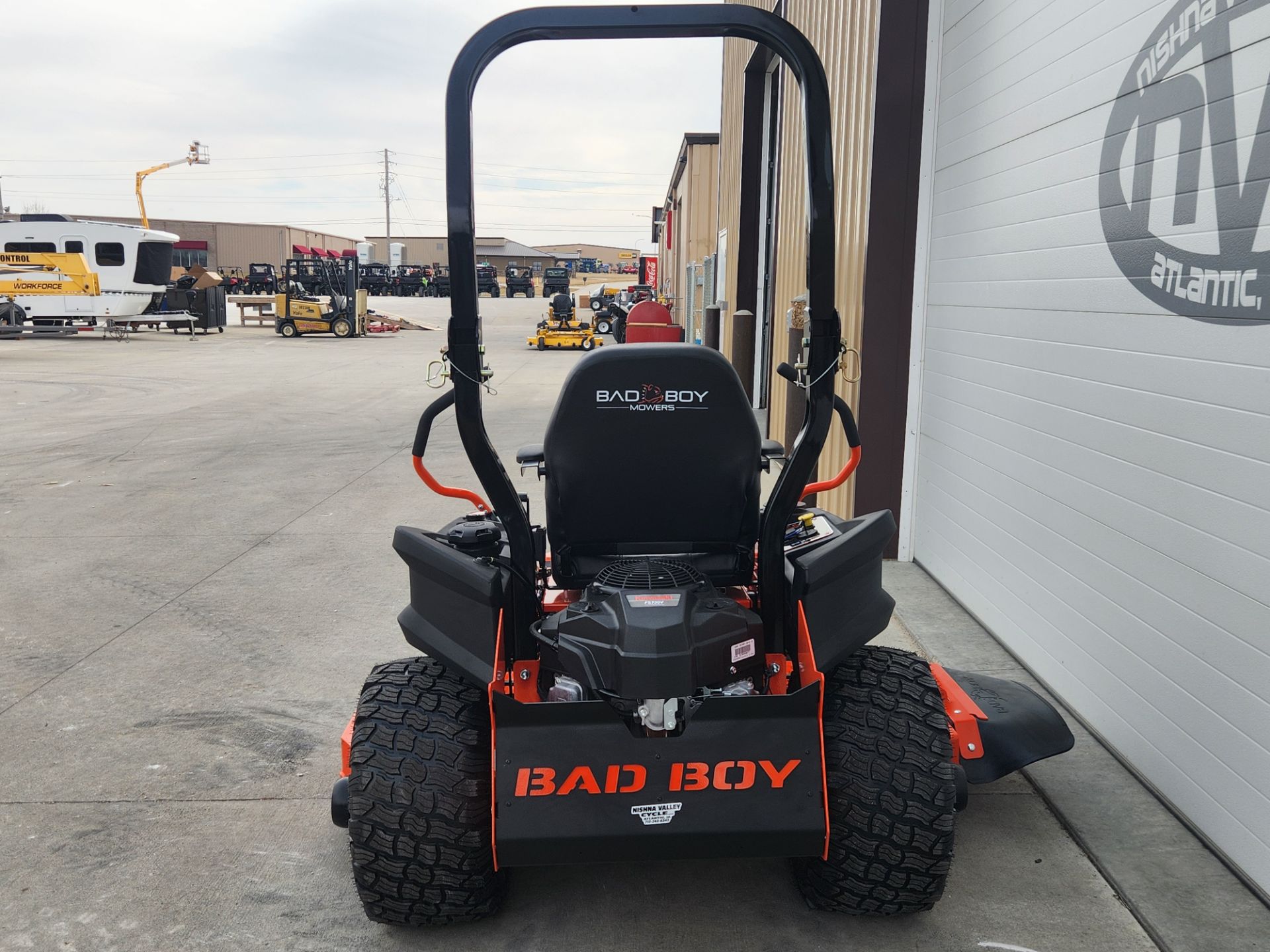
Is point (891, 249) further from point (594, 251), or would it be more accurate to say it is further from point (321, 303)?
point (594, 251)

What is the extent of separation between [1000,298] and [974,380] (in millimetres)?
473

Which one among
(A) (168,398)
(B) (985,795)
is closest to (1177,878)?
(B) (985,795)

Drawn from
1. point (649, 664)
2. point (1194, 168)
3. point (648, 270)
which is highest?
point (648, 270)

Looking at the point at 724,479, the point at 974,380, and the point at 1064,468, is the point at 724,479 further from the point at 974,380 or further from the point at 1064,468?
the point at 974,380

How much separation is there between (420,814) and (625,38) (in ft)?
6.54

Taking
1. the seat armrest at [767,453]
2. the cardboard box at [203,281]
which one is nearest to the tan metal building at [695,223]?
the cardboard box at [203,281]

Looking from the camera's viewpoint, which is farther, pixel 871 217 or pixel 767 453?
pixel 871 217

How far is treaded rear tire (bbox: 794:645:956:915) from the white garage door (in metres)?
1.00

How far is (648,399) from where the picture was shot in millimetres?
2711

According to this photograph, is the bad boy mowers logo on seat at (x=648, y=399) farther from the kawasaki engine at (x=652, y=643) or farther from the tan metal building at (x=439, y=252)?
the tan metal building at (x=439, y=252)

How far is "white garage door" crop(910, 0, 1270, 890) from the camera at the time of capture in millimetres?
2953

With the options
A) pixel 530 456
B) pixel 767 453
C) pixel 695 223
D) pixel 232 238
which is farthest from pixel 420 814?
pixel 232 238

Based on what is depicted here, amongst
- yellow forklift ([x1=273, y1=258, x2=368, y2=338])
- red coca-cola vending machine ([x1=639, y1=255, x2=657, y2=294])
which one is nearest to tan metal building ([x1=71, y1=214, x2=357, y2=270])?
red coca-cola vending machine ([x1=639, y1=255, x2=657, y2=294])

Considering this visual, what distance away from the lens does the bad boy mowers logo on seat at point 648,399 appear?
8.88ft
